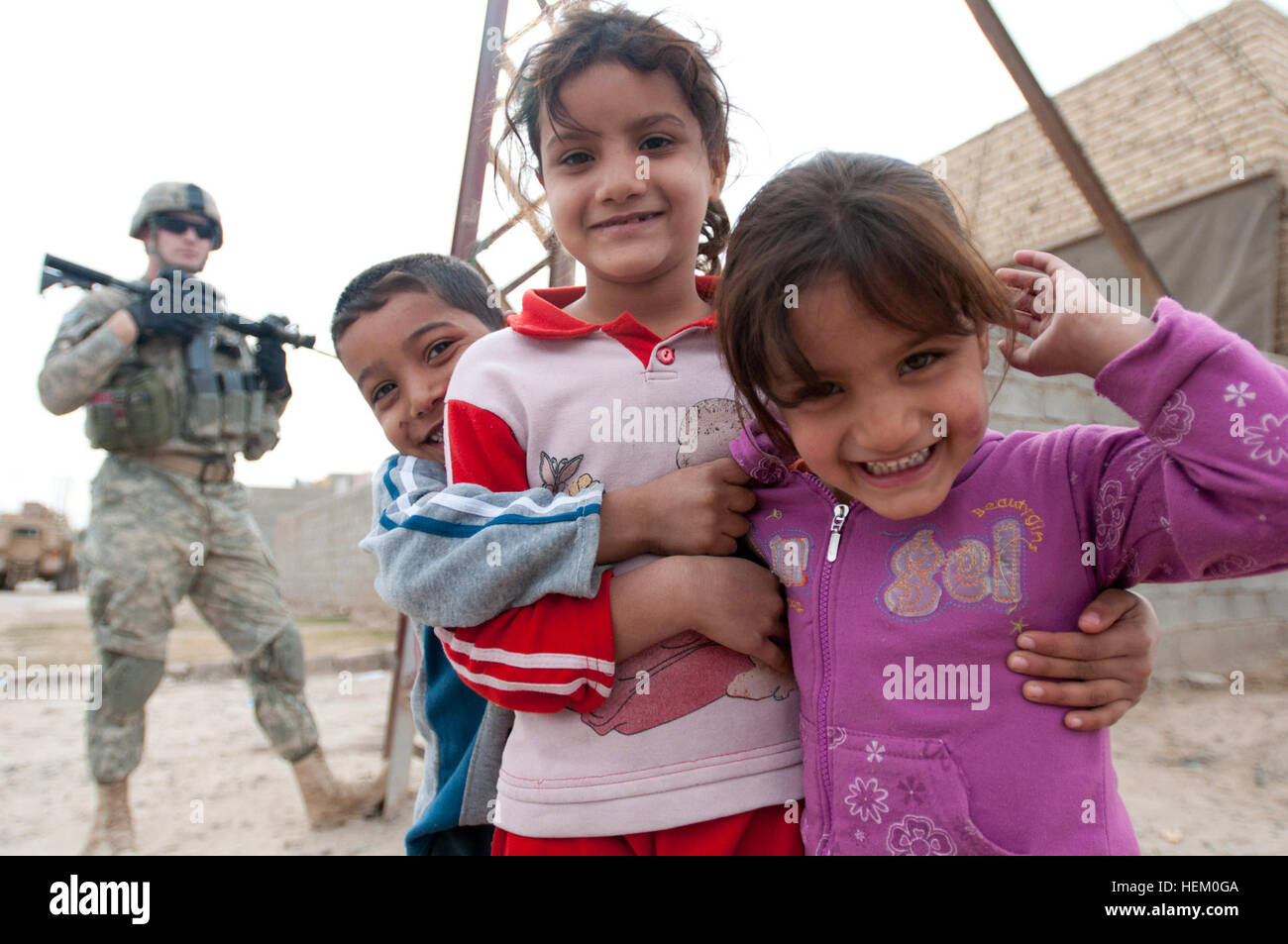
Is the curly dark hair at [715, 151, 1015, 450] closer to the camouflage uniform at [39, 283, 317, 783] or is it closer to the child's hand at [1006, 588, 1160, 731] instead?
the child's hand at [1006, 588, 1160, 731]

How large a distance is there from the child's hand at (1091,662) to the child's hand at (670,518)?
33 cm

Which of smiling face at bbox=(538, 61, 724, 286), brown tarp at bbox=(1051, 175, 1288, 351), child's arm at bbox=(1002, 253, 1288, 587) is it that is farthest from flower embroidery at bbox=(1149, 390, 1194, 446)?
brown tarp at bbox=(1051, 175, 1288, 351)

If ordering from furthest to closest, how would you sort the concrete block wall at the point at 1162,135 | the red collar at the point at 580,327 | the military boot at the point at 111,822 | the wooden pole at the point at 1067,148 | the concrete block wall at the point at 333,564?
1. the concrete block wall at the point at 333,564
2. the concrete block wall at the point at 1162,135
3. the military boot at the point at 111,822
4. the wooden pole at the point at 1067,148
5. the red collar at the point at 580,327

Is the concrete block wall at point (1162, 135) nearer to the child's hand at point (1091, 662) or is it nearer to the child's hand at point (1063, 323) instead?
the child's hand at point (1063, 323)

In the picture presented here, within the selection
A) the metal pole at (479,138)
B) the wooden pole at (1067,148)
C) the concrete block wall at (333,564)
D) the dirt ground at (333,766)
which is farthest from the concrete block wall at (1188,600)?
the concrete block wall at (333,564)

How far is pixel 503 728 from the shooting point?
107 cm

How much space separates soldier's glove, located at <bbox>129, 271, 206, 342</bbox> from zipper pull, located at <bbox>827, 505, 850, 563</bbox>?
2996mm

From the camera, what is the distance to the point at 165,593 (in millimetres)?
2908

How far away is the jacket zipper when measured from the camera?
87cm

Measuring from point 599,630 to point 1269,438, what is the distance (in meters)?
0.65

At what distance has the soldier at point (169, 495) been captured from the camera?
2797mm

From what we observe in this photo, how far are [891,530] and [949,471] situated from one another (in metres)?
0.11

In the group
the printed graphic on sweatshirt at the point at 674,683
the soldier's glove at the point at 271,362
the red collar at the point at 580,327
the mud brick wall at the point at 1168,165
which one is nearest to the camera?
the printed graphic on sweatshirt at the point at 674,683
